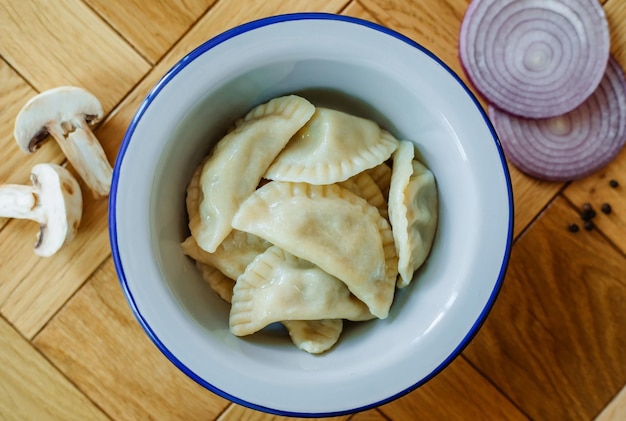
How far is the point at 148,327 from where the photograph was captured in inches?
28.6

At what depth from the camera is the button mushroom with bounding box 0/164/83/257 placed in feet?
3.14

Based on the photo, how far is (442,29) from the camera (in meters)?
1.01

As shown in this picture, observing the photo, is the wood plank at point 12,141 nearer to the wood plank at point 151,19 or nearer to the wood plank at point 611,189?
the wood plank at point 151,19

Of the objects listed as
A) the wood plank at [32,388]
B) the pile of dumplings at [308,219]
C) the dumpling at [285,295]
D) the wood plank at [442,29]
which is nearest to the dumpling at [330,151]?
the pile of dumplings at [308,219]

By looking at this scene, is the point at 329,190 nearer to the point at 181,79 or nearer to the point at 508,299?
the point at 181,79

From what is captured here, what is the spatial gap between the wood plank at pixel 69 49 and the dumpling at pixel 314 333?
45 cm

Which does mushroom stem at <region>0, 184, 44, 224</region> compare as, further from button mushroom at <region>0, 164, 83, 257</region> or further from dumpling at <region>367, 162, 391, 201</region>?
dumpling at <region>367, 162, 391, 201</region>

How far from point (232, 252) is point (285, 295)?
91 millimetres

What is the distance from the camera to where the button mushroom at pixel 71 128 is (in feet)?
3.13

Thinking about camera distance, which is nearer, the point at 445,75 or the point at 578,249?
the point at 445,75

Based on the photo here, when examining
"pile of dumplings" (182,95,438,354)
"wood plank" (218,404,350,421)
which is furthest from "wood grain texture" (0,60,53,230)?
"wood plank" (218,404,350,421)

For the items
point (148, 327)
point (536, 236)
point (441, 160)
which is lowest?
point (148, 327)

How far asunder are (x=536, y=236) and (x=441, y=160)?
1.07 ft

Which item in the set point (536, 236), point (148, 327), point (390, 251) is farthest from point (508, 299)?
point (148, 327)
